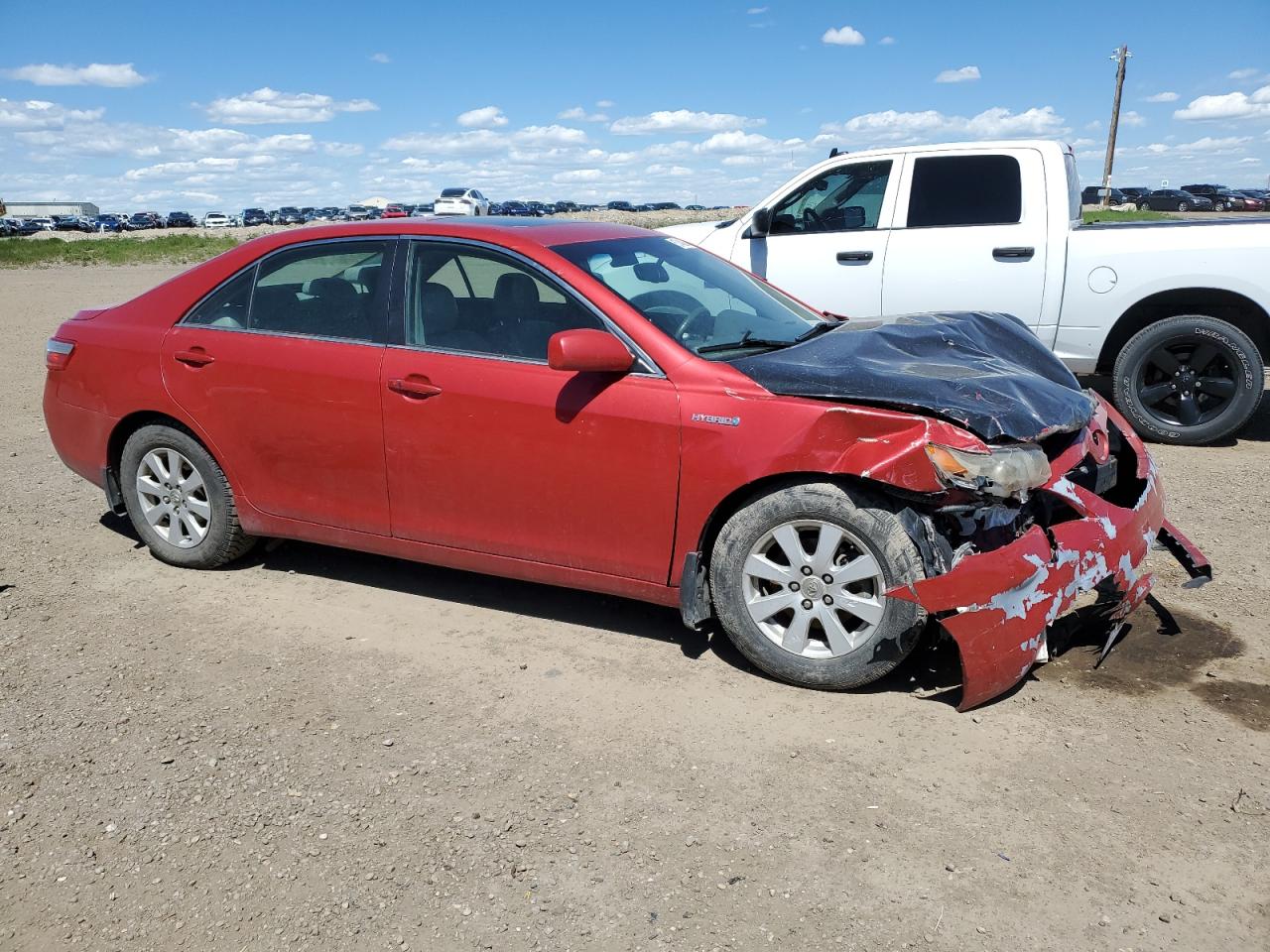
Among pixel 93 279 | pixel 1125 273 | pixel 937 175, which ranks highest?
pixel 937 175

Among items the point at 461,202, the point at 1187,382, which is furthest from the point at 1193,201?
the point at 1187,382

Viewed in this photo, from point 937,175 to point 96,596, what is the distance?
20.8 ft

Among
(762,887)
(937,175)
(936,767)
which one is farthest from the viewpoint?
(937,175)

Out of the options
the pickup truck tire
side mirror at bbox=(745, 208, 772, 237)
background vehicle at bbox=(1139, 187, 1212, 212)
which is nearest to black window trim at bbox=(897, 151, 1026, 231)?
side mirror at bbox=(745, 208, 772, 237)

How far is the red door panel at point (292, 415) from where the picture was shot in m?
4.68

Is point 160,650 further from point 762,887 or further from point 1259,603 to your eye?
point 1259,603

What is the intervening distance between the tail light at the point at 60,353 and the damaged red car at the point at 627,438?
2 cm

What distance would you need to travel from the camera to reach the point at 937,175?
8172mm

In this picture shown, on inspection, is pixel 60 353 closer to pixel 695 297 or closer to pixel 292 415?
pixel 292 415

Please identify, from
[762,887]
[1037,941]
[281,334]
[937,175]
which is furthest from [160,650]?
[937,175]

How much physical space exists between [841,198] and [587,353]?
5.04 meters

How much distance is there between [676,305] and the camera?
452 centimetres

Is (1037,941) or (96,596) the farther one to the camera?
(96,596)

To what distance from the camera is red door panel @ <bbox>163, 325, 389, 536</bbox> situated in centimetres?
468
